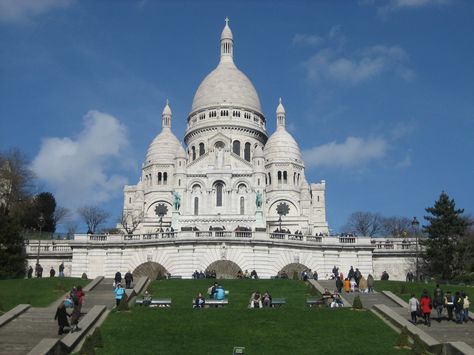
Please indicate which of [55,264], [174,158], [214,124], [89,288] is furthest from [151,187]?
[89,288]

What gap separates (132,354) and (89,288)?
16872mm

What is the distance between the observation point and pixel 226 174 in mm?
101438

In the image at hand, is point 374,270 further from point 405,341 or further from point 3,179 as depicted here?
point 3,179

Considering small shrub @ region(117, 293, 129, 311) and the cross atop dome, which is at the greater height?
the cross atop dome

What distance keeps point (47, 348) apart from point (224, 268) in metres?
31.4

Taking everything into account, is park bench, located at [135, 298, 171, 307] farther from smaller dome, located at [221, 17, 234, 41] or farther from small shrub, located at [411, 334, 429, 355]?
smaller dome, located at [221, 17, 234, 41]

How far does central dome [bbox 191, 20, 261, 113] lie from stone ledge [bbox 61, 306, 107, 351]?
299ft

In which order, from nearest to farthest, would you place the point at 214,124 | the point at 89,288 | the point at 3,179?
the point at 89,288 < the point at 3,179 < the point at 214,124

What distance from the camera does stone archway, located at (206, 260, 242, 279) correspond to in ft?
174

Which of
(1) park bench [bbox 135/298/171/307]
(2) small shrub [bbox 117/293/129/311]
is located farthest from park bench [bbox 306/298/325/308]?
(2) small shrub [bbox 117/293/129/311]

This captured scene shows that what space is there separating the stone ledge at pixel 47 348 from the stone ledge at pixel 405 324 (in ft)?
39.5

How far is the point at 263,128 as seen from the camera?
122062 mm

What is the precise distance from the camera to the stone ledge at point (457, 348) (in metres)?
22.8

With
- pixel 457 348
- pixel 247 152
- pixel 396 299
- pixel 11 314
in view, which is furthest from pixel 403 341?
pixel 247 152
